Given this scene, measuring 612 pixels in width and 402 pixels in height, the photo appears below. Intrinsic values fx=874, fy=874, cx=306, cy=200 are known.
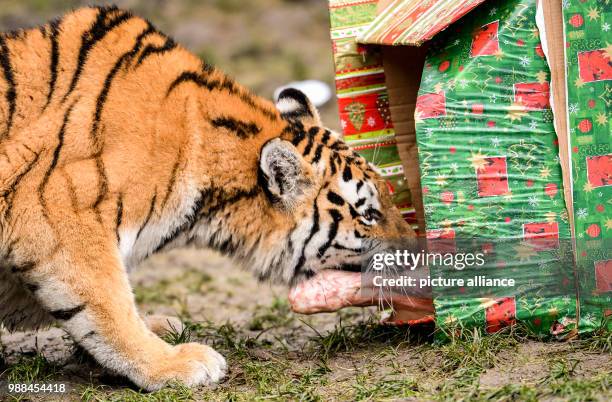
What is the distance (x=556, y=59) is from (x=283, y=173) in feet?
4.15

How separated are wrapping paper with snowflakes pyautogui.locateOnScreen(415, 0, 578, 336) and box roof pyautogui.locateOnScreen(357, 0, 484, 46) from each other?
103 millimetres

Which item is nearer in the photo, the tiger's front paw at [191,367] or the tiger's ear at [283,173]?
the tiger's front paw at [191,367]

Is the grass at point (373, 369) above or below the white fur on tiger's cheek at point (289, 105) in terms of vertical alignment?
below

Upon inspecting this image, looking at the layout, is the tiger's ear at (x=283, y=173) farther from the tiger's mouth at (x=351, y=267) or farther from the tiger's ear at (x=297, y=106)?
the tiger's ear at (x=297, y=106)

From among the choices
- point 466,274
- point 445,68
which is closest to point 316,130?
point 445,68

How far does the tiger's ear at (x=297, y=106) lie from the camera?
4383 mm

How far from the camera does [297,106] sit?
4414 millimetres

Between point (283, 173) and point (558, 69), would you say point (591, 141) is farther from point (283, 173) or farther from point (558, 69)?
point (283, 173)

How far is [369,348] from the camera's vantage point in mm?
4156

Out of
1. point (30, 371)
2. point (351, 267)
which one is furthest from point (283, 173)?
point (30, 371)

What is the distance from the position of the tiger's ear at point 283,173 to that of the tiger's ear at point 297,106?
0.53 m

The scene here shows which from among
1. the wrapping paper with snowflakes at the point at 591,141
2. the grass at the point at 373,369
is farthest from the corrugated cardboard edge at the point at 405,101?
the wrapping paper with snowflakes at the point at 591,141

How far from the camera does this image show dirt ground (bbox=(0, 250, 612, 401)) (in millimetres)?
3328

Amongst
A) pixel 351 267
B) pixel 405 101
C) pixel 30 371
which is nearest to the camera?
pixel 30 371
